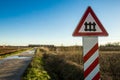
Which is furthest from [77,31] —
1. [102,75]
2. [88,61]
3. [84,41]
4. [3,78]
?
[3,78]

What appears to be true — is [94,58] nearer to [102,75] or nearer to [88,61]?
[88,61]

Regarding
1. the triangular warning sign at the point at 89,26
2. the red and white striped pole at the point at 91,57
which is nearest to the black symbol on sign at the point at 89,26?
the triangular warning sign at the point at 89,26

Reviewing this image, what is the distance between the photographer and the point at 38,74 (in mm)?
12297

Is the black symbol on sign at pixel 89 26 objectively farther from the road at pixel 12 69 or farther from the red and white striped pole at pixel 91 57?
the road at pixel 12 69

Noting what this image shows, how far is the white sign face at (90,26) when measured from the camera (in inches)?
205

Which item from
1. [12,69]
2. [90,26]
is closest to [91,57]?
[90,26]

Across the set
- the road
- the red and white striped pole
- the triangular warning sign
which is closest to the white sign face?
the triangular warning sign

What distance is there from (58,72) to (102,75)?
10.9 ft

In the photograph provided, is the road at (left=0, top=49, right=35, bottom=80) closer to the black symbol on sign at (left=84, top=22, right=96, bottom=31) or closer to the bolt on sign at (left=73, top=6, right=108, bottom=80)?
the bolt on sign at (left=73, top=6, right=108, bottom=80)

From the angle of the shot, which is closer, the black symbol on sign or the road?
the black symbol on sign

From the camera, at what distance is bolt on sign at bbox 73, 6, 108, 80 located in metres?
5.20

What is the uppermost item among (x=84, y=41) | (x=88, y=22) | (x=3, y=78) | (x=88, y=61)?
(x=88, y=22)

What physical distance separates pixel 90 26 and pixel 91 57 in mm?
678

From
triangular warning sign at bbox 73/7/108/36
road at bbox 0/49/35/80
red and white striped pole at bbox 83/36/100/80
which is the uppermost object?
triangular warning sign at bbox 73/7/108/36
